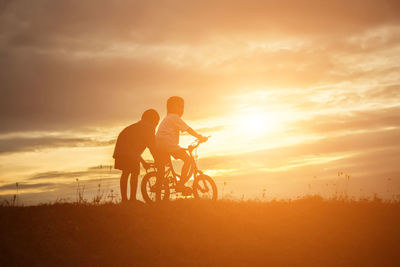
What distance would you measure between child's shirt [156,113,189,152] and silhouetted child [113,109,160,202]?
37cm

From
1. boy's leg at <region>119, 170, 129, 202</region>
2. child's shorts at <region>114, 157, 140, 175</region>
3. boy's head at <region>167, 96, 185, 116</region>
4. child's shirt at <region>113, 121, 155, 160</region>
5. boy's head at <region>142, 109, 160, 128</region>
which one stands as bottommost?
boy's leg at <region>119, 170, 129, 202</region>

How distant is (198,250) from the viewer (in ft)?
33.2

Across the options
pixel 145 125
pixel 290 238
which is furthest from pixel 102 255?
pixel 290 238

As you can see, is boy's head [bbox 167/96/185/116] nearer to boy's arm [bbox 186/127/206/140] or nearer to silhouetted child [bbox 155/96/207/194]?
silhouetted child [bbox 155/96/207/194]

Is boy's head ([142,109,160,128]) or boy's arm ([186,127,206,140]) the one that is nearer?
boy's head ([142,109,160,128])

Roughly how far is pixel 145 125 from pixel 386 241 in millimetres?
7720

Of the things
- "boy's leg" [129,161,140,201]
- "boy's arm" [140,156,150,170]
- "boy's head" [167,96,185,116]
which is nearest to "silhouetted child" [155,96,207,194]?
"boy's head" [167,96,185,116]

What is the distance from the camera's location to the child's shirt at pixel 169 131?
12.5m

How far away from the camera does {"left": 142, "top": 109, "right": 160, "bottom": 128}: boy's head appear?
12.1 meters

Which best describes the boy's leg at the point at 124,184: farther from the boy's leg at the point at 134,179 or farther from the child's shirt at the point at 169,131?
the child's shirt at the point at 169,131

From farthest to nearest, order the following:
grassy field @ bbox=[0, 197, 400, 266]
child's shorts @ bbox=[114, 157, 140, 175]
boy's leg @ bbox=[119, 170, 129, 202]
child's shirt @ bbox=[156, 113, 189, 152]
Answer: child's shirt @ bbox=[156, 113, 189, 152]
boy's leg @ bbox=[119, 170, 129, 202]
child's shorts @ bbox=[114, 157, 140, 175]
grassy field @ bbox=[0, 197, 400, 266]

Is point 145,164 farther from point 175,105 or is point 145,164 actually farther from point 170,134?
point 175,105

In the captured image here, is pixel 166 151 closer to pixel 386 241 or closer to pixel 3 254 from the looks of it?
pixel 3 254

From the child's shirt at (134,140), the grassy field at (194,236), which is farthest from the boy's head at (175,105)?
the grassy field at (194,236)
